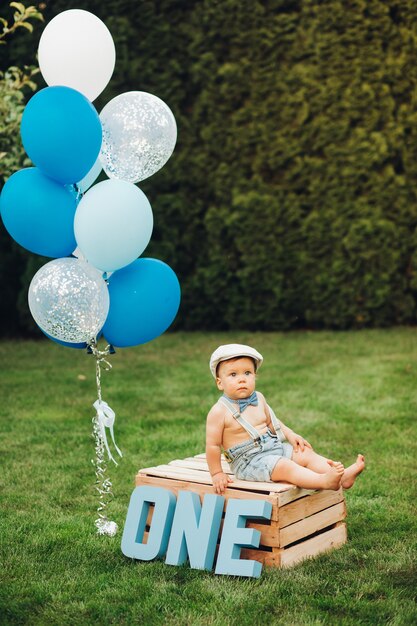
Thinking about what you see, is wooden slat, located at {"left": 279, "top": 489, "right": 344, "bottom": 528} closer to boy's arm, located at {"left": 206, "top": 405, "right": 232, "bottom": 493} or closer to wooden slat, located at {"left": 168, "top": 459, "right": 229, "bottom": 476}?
boy's arm, located at {"left": 206, "top": 405, "right": 232, "bottom": 493}

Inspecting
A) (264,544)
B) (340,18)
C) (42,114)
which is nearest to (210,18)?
(340,18)

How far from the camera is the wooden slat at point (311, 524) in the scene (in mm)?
3426

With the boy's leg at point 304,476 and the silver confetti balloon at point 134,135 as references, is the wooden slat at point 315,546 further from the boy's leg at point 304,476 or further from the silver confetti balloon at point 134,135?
the silver confetti balloon at point 134,135

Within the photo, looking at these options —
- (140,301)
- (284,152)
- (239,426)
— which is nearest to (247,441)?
(239,426)

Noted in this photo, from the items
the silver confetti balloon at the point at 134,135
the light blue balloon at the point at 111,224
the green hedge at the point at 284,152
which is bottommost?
the light blue balloon at the point at 111,224

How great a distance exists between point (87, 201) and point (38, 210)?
0.20 metres

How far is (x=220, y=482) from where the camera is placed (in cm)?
352

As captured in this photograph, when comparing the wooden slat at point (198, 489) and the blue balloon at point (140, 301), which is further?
the blue balloon at point (140, 301)

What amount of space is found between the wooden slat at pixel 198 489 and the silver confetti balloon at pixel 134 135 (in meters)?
1.28

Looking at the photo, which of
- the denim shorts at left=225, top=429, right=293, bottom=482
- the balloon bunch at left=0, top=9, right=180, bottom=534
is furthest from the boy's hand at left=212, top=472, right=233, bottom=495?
the balloon bunch at left=0, top=9, right=180, bottom=534

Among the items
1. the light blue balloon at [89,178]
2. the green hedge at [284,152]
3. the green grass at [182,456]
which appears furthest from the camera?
the green hedge at [284,152]

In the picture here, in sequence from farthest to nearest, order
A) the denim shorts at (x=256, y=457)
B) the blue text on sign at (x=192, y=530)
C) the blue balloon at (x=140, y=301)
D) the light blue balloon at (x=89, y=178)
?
Answer: 1. the light blue balloon at (x=89, y=178)
2. the blue balloon at (x=140, y=301)
3. the denim shorts at (x=256, y=457)
4. the blue text on sign at (x=192, y=530)

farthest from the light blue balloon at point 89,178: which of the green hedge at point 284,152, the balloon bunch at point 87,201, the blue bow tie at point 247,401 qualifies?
the green hedge at point 284,152

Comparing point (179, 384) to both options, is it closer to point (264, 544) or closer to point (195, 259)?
point (195, 259)
